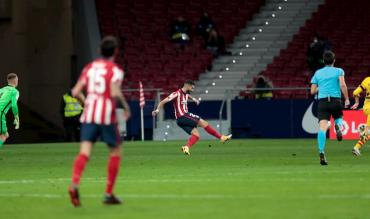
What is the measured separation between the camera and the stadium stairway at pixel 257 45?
41.3m

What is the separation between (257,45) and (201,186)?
28500 millimetres

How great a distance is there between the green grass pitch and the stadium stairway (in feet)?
46.0

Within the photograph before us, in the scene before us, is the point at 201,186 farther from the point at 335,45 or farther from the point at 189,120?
the point at 335,45

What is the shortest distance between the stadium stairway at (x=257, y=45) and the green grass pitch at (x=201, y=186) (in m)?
14.0

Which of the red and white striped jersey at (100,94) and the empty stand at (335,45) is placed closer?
the red and white striped jersey at (100,94)

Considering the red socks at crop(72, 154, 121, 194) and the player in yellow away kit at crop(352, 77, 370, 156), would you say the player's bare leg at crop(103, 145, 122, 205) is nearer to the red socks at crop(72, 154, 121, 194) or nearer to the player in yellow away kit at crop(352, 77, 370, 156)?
the red socks at crop(72, 154, 121, 194)

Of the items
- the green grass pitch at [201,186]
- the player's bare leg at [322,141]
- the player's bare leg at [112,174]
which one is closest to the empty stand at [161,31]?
the green grass pitch at [201,186]

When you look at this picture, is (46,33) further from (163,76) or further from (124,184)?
(124,184)

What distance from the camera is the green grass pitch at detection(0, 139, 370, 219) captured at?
12.3 metres

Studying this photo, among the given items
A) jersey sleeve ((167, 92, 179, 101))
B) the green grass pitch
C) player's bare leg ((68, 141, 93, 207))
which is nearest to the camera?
the green grass pitch

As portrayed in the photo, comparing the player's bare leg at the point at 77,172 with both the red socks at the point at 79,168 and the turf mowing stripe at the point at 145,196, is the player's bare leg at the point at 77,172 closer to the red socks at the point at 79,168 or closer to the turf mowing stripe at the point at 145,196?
the red socks at the point at 79,168

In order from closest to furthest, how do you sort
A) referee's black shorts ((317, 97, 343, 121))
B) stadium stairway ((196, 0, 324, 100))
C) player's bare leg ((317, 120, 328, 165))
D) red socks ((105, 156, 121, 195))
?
red socks ((105, 156, 121, 195)), player's bare leg ((317, 120, 328, 165)), referee's black shorts ((317, 97, 343, 121)), stadium stairway ((196, 0, 324, 100))

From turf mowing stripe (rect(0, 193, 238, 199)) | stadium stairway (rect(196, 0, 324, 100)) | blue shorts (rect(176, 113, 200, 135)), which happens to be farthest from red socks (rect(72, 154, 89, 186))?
stadium stairway (rect(196, 0, 324, 100))

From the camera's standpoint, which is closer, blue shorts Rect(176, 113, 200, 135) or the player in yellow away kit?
the player in yellow away kit
